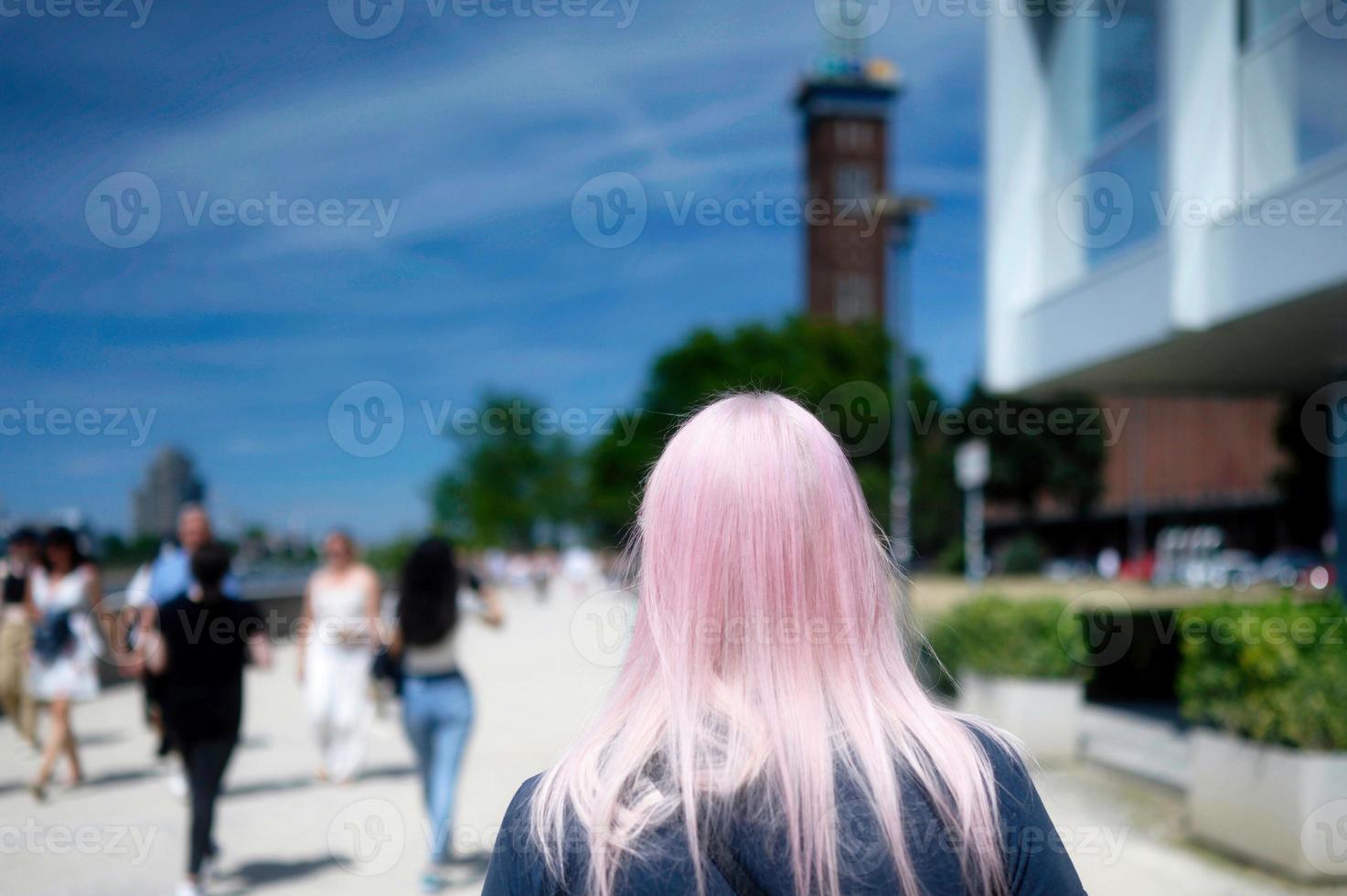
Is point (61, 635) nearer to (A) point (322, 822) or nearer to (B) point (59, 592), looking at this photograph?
(B) point (59, 592)

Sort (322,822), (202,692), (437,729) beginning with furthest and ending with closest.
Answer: (322,822), (437,729), (202,692)

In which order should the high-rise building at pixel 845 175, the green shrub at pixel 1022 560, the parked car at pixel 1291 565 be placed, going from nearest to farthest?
the parked car at pixel 1291 565, the green shrub at pixel 1022 560, the high-rise building at pixel 845 175

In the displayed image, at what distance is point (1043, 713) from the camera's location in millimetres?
9633

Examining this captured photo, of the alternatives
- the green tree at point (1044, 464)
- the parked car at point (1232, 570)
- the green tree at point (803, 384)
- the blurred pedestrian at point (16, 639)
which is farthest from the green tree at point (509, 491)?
the blurred pedestrian at point (16, 639)

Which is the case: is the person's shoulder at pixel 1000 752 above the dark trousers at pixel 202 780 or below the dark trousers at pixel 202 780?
above

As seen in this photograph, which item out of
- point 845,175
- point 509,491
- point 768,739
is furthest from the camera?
point 845,175

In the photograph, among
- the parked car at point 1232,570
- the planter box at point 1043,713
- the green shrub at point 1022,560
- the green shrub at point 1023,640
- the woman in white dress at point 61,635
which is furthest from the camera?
the green shrub at point 1022,560

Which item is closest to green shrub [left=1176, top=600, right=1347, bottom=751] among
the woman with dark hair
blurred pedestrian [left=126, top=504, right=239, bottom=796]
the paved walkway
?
the paved walkway

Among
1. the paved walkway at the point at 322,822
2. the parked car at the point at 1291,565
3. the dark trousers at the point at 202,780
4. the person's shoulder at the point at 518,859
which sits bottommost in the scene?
the parked car at the point at 1291,565

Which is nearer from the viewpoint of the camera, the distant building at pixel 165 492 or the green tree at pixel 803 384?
the distant building at pixel 165 492

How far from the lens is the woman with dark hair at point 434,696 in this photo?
6285 millimetres

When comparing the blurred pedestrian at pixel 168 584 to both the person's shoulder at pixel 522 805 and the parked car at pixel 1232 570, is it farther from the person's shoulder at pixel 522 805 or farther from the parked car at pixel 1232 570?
the parked car at pixel 1232 570

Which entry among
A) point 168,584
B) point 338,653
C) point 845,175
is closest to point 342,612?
point 338,653

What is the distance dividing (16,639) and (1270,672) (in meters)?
9.08
